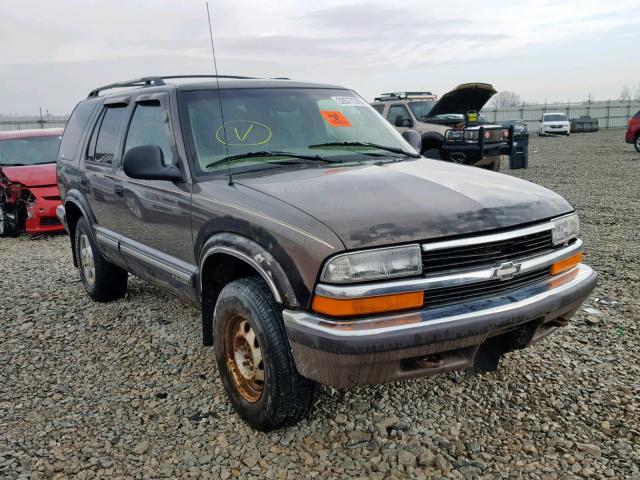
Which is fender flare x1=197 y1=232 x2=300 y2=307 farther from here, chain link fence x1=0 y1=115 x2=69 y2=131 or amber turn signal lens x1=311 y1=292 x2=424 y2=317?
chain link fence x1=0 y1=115 x2=69 y2=131

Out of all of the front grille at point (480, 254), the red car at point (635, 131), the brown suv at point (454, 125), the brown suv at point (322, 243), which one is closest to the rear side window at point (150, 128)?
the brown suv at point (322, 243)

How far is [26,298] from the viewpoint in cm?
550

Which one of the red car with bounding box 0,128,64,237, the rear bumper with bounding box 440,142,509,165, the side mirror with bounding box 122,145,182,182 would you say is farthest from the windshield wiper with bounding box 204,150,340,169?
the rear bumper with bounding box 440,142,509,165

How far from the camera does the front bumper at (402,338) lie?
2.33m

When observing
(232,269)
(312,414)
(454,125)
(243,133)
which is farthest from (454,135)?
(312,414)

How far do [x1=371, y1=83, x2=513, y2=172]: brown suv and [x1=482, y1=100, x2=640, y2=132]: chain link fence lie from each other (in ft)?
104

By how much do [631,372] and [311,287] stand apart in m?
2.36

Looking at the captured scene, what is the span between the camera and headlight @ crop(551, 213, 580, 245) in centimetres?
290

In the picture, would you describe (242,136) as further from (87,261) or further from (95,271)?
(87,261)

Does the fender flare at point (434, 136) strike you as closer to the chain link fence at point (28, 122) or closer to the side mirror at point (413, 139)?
the side mirror at point (413, 139)

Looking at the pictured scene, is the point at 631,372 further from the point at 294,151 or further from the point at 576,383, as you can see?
the point at 294,151

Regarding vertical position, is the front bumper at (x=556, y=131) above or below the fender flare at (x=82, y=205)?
below

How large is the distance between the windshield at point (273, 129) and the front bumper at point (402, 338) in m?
1.28

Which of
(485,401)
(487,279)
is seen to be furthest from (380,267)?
(485,401)
